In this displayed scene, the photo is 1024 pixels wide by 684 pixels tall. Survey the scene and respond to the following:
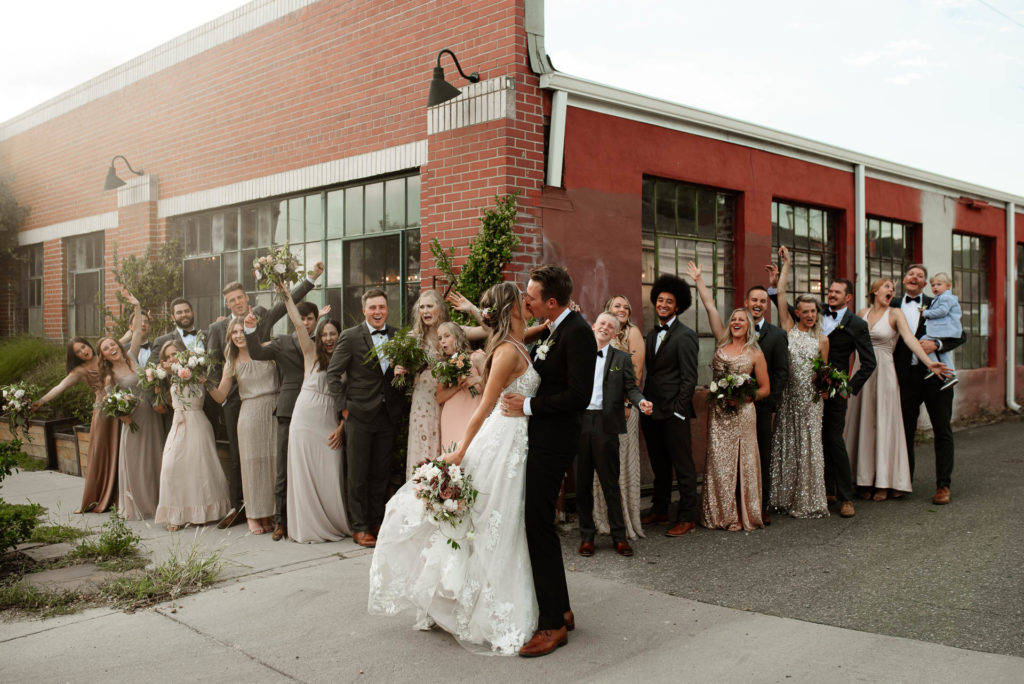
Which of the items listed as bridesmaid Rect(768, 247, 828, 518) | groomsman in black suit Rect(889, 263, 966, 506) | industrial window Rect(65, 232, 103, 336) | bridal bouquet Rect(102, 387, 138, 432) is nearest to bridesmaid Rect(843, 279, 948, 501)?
groomsman in black suit Rect(889, 263, 966, 506)

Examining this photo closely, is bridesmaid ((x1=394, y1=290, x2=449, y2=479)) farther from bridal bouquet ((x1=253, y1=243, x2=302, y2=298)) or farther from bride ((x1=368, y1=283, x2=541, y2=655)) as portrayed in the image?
bride ((x1=368, y1=283, x2=541, y2=655))

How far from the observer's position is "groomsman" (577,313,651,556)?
21.1ft

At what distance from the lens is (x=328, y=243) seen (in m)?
9.71

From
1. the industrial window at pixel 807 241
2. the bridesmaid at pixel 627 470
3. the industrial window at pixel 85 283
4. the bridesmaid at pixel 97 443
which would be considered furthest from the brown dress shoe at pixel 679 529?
the industrial window at pixel 85 283

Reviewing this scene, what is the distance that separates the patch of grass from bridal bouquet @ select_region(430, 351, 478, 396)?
7.13 feet

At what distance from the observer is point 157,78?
12.2m

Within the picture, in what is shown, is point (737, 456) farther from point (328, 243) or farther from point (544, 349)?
point (328, 243)

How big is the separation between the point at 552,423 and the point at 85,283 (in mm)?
12123

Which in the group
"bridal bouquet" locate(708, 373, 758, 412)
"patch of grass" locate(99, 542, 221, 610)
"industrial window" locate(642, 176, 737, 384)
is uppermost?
"industrial window" locate(642, 176, 737, 384)

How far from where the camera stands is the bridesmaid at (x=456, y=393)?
6.58m

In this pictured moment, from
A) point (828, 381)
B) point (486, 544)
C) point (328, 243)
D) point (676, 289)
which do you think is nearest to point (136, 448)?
point (328, 243)

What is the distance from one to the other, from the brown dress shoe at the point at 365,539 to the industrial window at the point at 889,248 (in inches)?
353

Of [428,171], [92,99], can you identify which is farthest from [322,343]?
[92,99]

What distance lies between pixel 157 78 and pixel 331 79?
445cm
